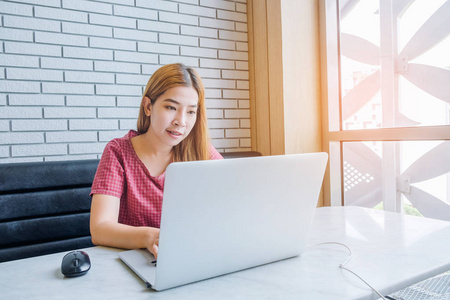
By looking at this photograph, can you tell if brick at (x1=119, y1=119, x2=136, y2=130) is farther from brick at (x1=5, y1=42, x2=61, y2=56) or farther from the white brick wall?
brick at (x1=5, y1=42, x2=61, y2=56)

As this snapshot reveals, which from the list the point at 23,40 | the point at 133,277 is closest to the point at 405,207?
the point at 133,277

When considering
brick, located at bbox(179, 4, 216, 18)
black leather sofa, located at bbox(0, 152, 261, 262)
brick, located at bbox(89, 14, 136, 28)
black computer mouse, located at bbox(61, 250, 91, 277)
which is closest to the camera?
black computer mouse, located at bbox(61, 250, 91, 277)

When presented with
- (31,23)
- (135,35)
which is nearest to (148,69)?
(135,35)

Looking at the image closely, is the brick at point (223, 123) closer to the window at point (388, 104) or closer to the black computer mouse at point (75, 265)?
the window at point (388, 104)

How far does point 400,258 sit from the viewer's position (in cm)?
89

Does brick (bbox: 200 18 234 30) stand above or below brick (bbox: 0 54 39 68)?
above

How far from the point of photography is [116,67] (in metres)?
2.15

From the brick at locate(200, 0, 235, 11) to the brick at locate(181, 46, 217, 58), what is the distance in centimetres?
30

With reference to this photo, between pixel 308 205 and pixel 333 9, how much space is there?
6.26 feet

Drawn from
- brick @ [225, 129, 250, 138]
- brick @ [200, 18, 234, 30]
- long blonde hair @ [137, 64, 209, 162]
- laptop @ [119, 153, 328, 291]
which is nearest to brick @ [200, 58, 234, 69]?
brick @ [200, 18, 234, 30]

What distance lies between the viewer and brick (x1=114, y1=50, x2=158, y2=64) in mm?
2154

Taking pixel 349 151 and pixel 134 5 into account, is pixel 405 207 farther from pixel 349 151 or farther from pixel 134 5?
pixel 134 5

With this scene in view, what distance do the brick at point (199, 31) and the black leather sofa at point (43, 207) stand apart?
1.07 meters

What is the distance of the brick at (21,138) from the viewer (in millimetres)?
1862
